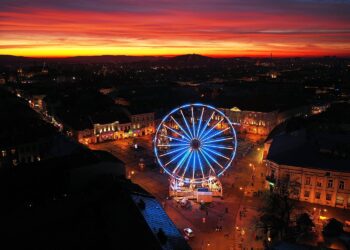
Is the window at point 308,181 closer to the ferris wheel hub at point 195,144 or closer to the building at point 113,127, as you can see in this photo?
the ferris wheel hub at point 195,144

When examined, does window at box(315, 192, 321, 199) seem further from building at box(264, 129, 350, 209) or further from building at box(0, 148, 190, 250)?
building at box(0, 148, 190, 250)

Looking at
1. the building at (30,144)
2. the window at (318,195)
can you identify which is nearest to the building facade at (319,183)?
the window at (318,195)

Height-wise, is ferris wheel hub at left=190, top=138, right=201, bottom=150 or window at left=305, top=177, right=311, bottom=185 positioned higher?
ferris wheel hub at left=190, top=138, right=201, bottom=150

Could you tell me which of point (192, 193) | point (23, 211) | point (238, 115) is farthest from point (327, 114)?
point (23, 211)

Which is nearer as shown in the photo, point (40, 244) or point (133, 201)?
point (40, 244)

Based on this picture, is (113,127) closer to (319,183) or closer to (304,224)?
(319,183)

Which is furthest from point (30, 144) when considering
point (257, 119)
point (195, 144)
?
point (257, 119)

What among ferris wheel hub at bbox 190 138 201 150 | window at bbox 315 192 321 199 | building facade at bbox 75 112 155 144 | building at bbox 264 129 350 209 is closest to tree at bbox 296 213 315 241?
window at bbox 315 192 321 199

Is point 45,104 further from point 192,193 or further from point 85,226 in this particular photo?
point 85,226
